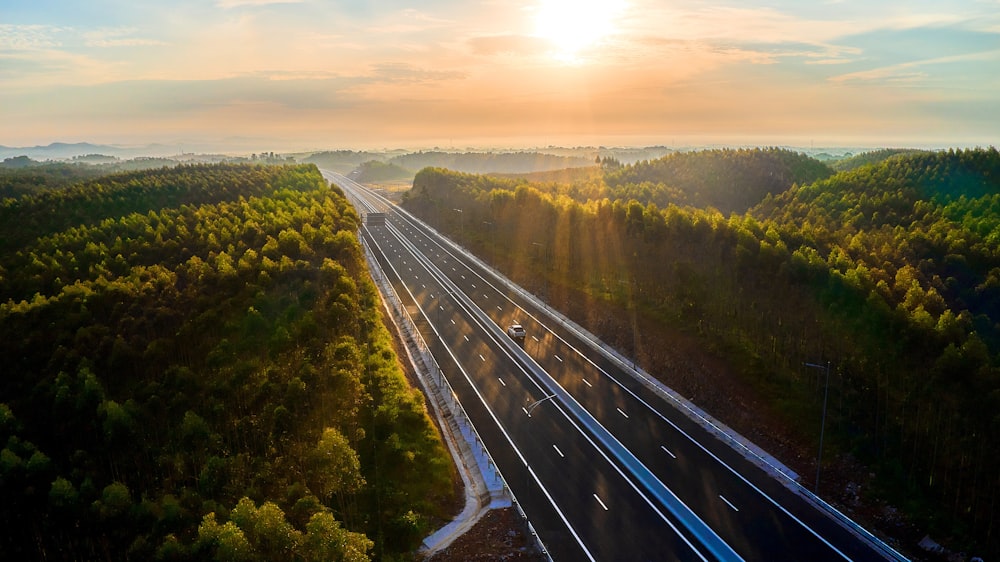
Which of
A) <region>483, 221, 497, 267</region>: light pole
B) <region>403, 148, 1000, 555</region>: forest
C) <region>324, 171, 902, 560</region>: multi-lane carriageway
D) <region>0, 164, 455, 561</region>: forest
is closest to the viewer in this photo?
<region>0, 164, 455, 561</region>: forest

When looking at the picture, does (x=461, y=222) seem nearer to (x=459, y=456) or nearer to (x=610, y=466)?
(x=459, y=456)

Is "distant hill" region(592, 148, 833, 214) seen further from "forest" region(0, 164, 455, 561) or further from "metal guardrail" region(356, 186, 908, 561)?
"forest" region(0, 164, 455, 561)

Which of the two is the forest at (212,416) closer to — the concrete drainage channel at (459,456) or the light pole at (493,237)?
the concrete drainage channel at (459,456)

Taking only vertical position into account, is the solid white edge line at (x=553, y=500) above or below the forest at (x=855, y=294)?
below

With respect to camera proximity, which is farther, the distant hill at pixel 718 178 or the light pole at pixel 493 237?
the distant hill at pixel 718 178

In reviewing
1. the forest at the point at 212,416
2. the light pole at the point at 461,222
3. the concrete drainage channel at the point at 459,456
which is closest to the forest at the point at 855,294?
the light pole at the point at 461,222

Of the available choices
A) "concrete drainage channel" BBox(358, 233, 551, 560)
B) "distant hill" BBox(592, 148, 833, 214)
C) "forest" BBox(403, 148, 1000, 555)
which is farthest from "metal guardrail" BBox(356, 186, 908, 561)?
"distant hill" BBox(592, 148, 833, 214)

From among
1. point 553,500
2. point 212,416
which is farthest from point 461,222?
point 553,500

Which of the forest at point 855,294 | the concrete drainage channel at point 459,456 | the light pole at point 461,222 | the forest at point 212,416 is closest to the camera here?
the forest at point 212,416
